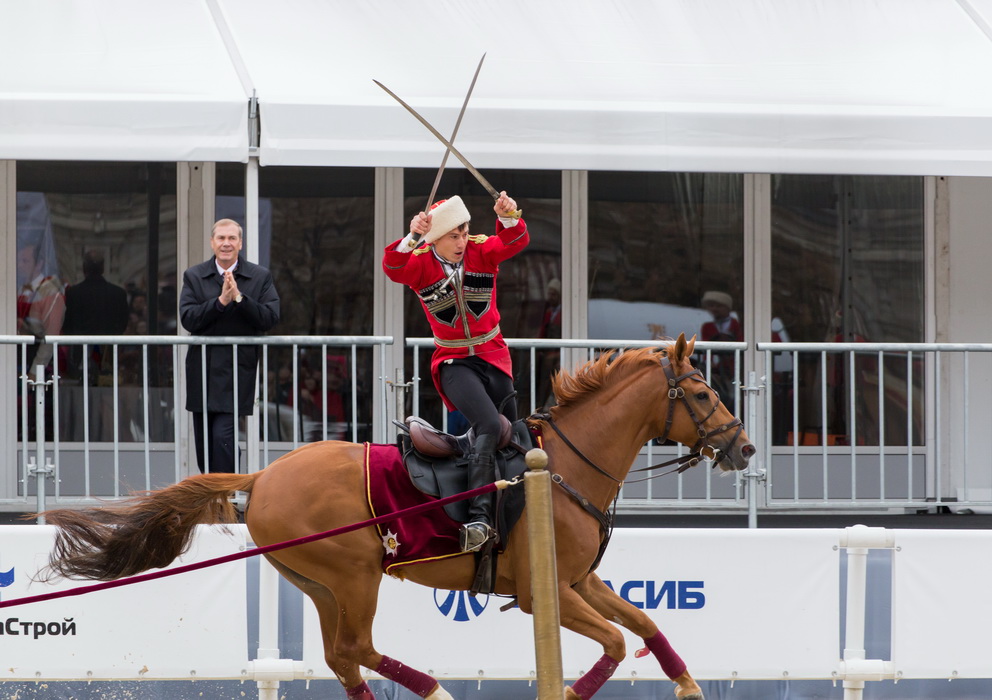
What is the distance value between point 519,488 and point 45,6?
5366 millimetres

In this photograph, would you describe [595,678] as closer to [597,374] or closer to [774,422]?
[597,374]

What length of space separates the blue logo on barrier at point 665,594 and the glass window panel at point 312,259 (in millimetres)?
4469

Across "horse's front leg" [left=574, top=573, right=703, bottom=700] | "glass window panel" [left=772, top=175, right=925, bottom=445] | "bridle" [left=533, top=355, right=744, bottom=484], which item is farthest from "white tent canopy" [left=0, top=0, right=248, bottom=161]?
"glass window panel" [left=772, top=175, right=925, bottom=445]

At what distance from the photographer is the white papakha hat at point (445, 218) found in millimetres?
5215

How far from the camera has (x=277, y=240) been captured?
33.2 feet

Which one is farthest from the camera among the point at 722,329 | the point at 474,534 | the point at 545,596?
the point at 722,329

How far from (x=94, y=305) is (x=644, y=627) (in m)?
6.25

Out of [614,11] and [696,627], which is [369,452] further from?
[614,11]

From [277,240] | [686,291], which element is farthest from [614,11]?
[277,240]

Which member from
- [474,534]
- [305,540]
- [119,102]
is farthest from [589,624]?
[119,102]

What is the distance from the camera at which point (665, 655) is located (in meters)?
5.43

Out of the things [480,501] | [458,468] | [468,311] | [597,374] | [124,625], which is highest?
[468,311]

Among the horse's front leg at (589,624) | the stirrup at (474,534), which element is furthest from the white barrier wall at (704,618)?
the stirrup at (474,534)

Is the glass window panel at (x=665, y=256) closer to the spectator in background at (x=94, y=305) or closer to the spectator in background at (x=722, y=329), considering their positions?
the spectator in background at (x=722, y=329)
